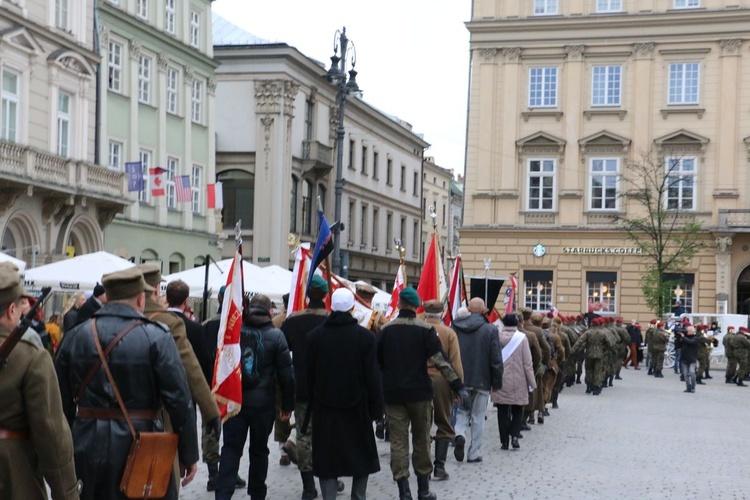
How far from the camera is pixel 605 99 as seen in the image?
47.9 meters

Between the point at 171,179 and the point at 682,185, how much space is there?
2074 cm

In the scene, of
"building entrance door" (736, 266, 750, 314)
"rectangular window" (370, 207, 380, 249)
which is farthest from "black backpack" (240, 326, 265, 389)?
"rectangular window" (370, 207, 380, 249)

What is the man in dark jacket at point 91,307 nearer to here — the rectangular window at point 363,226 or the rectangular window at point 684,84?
the rectangular window at point 684,84

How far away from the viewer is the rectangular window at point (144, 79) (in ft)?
125

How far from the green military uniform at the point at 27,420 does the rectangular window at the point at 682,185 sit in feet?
145

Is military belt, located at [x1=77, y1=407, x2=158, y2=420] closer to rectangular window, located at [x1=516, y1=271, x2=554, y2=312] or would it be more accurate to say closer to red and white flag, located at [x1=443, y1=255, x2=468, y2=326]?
red and white flag, located at [x1=443, y1=255, x2=468, y2=326]

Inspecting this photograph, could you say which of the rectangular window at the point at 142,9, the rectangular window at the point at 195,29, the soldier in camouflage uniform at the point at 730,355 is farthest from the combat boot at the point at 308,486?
the rectangular window at the point at 195,29

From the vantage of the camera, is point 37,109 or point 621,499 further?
point 37,109

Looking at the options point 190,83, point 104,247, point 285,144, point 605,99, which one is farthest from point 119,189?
point 605,99

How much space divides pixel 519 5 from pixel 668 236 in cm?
1153

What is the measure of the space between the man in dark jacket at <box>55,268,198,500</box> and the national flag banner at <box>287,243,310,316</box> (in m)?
6.15

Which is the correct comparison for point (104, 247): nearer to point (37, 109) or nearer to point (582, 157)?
point (37, 109)

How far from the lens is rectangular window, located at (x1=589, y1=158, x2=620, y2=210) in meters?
47.9

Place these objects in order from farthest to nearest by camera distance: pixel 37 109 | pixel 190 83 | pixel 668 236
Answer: pixel 668 236 < pixel 190 83 < pixel 37 109
